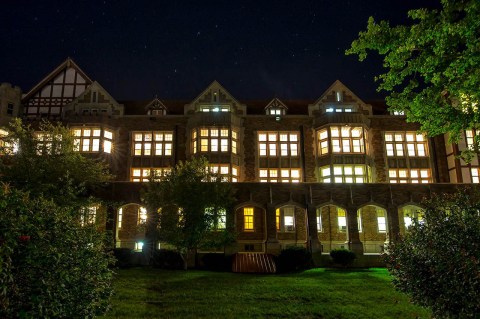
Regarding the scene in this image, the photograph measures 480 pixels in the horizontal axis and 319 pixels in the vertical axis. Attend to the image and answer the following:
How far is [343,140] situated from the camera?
115ft

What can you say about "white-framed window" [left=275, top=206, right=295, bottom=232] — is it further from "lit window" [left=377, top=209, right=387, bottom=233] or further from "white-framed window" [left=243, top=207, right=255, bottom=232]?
"lit window" [left=377, top=209, right=387, bottom=233]

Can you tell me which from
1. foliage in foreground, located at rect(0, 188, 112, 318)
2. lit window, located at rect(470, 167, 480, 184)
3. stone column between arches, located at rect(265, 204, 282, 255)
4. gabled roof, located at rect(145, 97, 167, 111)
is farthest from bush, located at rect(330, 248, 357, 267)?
gabled roof, located at rect(145, 97, 167, 111)

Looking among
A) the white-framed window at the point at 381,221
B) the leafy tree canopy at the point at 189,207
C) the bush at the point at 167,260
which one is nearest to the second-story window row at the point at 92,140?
the leafy tree canopy at the point at 189,207

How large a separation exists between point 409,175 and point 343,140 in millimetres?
6743

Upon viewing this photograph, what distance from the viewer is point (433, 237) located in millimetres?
11555

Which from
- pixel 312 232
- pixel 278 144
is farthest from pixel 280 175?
pixel 312 232

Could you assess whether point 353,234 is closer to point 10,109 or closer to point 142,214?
point 142,214

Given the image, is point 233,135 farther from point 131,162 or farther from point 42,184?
point 42,184

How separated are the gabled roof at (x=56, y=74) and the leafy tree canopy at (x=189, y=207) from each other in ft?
63.2

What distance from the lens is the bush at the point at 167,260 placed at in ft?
81.1

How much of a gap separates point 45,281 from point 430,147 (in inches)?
1386

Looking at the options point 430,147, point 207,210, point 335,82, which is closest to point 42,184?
point 207,210

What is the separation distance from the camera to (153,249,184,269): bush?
973 inches

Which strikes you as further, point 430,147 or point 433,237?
point 430,147
